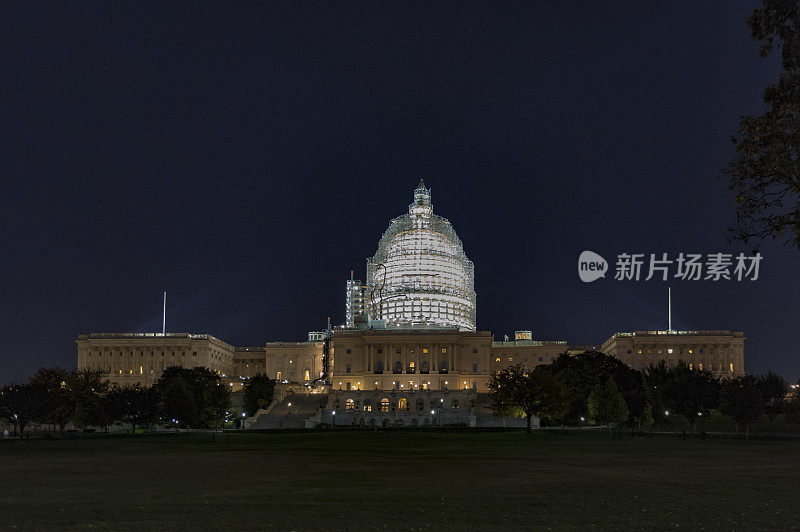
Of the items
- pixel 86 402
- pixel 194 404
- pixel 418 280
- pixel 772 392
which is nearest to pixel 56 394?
pixel 86 402

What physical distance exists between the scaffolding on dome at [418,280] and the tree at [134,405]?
9133 centimetres

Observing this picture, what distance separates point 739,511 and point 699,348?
519ft

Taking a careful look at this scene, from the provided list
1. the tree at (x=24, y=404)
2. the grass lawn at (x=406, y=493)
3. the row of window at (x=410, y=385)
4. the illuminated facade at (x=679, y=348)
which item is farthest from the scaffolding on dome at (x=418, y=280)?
the grass lawn at (x=406, y=493)

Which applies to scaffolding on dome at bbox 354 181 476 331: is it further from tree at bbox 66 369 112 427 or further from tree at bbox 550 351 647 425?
tree at bbox 66 369 112 427

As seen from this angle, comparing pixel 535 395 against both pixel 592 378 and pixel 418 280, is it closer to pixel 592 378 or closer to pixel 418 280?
pixel 592 378

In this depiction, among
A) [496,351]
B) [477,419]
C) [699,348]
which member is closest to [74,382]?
[477,419]

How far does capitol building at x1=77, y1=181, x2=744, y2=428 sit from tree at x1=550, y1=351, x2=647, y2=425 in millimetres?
18583

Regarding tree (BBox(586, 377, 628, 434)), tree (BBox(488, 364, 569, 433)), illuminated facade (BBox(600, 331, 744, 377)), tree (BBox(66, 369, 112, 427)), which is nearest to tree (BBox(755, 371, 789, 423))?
tree (BBox(586, 377, 628, 434))

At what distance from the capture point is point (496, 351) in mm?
176750

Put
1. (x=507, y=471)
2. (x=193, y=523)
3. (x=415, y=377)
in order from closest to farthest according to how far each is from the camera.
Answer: (x=193, y=523) < (x=507, y=471) < (x=415, y=377)

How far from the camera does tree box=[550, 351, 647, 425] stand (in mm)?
92000

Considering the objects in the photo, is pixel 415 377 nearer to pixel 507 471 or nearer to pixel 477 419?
pixel 477 419

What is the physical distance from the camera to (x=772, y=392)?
82.1m

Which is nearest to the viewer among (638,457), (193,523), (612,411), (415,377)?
(193,523)
